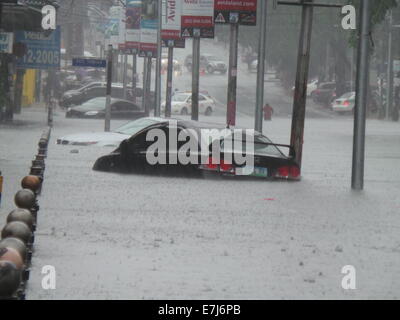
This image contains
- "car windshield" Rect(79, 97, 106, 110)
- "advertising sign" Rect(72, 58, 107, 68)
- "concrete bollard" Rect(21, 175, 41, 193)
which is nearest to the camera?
"concrete bollard" Rect(21, 175, 41, 193)

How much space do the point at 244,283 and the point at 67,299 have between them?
1.83 m

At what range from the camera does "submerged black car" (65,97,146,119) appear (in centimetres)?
6188

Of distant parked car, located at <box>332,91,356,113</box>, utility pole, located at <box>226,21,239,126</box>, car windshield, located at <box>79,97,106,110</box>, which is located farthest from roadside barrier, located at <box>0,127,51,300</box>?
distant parked car, located at <box>332,91,356,113</box>

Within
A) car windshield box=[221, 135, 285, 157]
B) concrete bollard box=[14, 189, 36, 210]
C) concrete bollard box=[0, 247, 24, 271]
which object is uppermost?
concrete bollard box=[0, 247, 24, 271]

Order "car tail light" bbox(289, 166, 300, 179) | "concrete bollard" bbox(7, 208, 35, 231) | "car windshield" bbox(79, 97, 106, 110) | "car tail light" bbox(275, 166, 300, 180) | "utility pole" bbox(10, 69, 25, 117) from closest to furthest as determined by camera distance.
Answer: "concrete bollard" bbox(7, 208, 35, 231), "car tail light" bbox(275, 166, 300, 180), "car tail light" bbox(289, 166, 300, 179), "utility pole" bbox(10, 69, 25, 117), "car windshield" bbox(79, 97, 106, 110)

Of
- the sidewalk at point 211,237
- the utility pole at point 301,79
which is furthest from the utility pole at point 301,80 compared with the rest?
the sidewalk at point 211,237

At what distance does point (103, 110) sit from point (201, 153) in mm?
38989

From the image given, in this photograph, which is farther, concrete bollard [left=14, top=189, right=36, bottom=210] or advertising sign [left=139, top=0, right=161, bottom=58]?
advertising sign [left=139, top=0, right=161, bottom=58]

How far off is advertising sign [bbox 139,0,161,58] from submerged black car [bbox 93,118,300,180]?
1141 inches

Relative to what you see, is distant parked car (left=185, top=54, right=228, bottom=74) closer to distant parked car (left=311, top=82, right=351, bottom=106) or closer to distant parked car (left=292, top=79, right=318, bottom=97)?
distant parked car (left=292, top=79, right=318, bottom=97)

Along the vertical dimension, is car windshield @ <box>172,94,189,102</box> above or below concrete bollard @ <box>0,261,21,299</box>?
below

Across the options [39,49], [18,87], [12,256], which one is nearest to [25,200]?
[12,256]

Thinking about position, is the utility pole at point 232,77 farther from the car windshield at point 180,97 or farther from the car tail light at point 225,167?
the car windshield at point 180,97

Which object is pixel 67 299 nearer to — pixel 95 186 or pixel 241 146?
pixel 95 186
